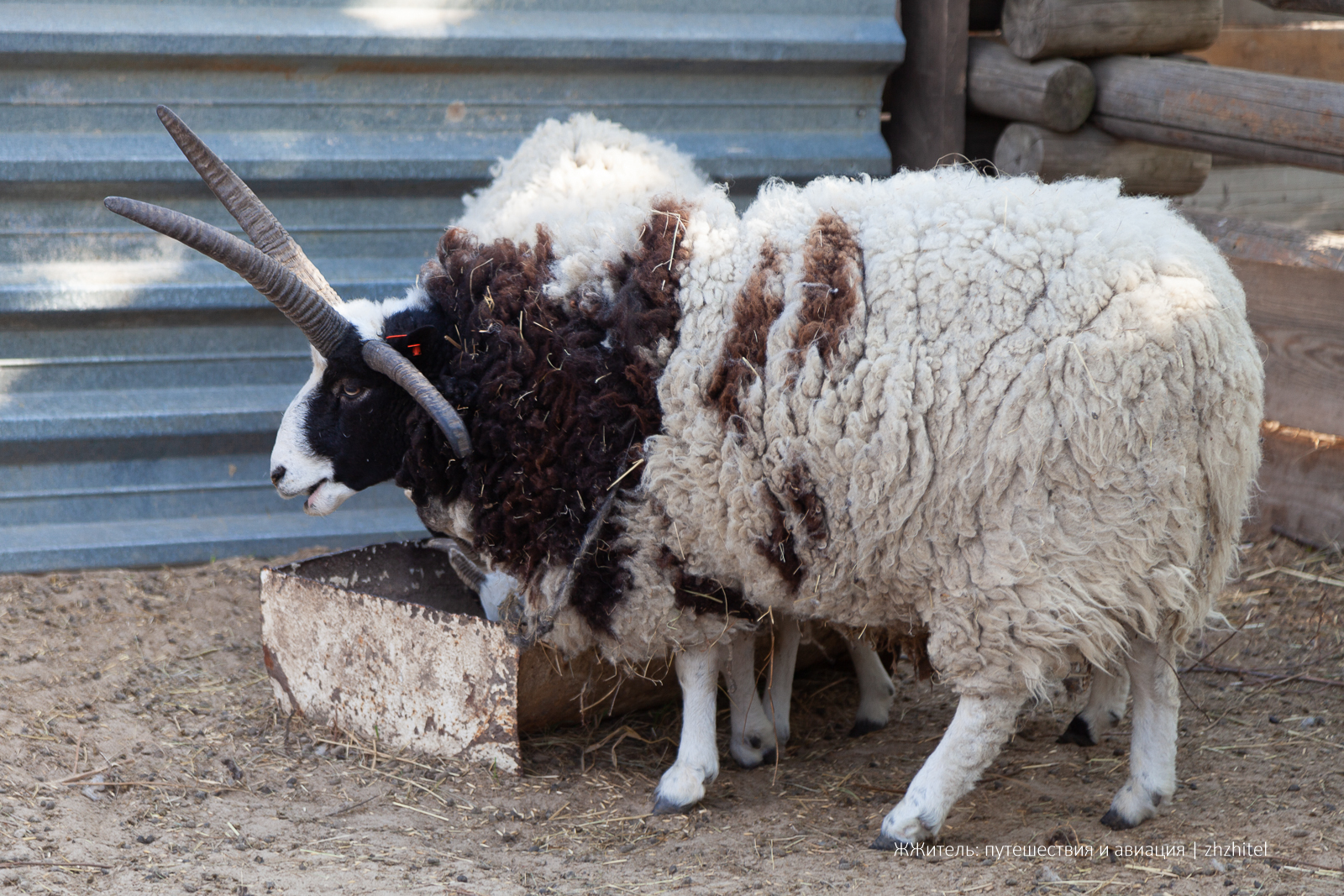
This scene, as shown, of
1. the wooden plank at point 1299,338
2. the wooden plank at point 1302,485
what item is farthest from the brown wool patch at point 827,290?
the wooden plank at point 1302,485

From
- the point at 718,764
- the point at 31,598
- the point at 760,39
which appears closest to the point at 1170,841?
the point at 718,764

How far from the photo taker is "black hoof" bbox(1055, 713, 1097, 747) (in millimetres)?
3455

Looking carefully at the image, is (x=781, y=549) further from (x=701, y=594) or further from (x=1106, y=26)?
(x=1106, y=26)

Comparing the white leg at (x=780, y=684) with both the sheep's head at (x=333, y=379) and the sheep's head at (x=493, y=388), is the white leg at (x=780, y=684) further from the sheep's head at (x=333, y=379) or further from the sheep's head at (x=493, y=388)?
the sheep's head at (x=333, y=379)

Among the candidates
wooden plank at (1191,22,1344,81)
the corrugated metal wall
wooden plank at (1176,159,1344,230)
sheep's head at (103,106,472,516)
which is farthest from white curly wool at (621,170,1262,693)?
wooden plank at (1176,159,1344,230)

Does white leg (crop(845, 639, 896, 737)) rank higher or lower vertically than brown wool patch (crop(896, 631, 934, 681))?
lower

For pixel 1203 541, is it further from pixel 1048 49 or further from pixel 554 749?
pixel 1048 49

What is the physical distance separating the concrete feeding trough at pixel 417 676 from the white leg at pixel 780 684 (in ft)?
1.04

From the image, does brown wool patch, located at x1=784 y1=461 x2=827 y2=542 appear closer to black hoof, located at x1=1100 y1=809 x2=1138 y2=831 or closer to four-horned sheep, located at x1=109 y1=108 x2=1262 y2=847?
four-horned sheep, located at x1=109 y1=108 x2=1262 y2=847

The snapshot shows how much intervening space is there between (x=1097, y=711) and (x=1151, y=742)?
60 centimetres

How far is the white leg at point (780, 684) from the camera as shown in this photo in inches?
139

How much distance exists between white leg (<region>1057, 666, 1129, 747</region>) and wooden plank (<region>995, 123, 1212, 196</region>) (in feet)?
6.75

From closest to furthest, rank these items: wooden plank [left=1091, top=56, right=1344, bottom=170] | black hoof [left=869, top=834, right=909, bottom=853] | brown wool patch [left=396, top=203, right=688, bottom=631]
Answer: black hoof [left=869, top=834, right=909, bottom=853] < brown wool patch [left=396, top=203, right=688, bottom=631] < wooden plank [left=1091, top=56, right=1344, bottom=170]

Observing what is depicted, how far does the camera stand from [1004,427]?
101 inches
